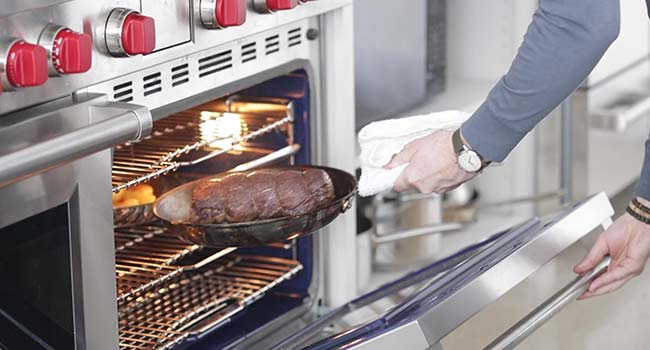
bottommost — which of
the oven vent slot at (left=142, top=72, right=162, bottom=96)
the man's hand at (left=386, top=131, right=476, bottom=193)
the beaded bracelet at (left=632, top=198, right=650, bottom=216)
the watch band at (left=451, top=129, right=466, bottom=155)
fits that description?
the beaded bracelet at (left=632, top=198, right=650, bottom=216)

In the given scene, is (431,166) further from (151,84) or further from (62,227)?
(62,227)

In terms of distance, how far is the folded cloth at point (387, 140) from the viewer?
56.2 inches

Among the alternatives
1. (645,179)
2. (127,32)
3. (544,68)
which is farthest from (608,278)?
(127,32)

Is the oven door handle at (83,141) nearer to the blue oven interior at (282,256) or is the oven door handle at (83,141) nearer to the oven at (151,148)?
the oven at (151,148)

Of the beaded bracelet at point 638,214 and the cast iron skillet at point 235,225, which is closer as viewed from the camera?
the cast iron skillet at point 235,225

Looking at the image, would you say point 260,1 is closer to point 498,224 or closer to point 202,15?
point 202,15

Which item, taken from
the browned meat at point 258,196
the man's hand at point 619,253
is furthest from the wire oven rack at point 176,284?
the man's hand at point 619,253

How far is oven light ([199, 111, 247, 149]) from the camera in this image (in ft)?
5.48

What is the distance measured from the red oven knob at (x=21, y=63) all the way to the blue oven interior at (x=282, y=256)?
0.61 m

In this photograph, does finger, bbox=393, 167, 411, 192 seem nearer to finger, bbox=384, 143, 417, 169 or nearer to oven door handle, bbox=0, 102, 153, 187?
finger, bbox=384, 143, 417, 169

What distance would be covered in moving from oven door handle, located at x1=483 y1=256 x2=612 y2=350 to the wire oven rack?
1.23 feet

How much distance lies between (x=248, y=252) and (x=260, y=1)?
51 centimetres

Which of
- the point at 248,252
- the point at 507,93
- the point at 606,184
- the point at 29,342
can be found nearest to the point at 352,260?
the point at 248,252

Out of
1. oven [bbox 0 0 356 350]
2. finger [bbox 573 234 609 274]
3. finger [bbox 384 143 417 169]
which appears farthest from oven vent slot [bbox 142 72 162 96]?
finger [bbox 573 234 609 274]
